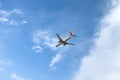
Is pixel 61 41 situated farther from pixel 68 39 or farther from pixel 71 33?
pixel 71 33

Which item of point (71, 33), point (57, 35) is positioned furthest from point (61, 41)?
point (71, 33)

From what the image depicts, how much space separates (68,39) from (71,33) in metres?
13.1

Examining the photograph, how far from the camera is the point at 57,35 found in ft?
451

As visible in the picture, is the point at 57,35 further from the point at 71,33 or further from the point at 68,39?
the point at 71,33

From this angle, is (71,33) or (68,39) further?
(71,33)

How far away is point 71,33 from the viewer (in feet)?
509

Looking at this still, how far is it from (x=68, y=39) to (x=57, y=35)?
10867mm

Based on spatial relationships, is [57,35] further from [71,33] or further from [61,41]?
[71,33]

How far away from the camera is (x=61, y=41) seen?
452ft

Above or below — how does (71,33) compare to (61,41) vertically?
above

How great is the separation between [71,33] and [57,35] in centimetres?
2118

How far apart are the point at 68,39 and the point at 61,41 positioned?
8.17 metres

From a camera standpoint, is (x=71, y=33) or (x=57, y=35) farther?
(x=71, y=33)
